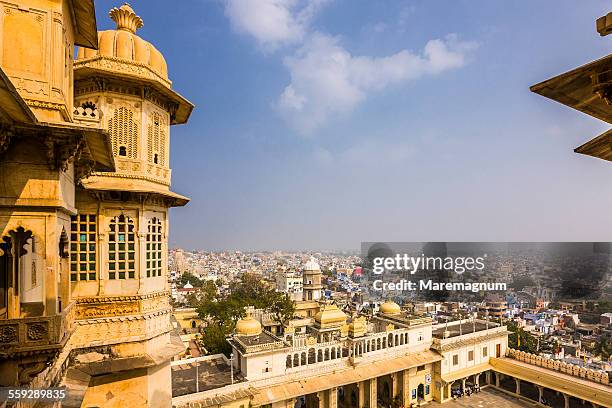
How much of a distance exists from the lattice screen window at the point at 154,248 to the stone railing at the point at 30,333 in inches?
206

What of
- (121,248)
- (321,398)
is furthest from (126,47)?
(321,398)

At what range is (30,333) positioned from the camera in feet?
14.9

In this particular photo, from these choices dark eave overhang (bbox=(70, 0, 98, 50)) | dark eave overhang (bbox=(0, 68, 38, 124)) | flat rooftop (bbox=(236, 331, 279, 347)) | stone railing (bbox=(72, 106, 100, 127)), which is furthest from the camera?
flat rooftop (bbox=(236, 331, 279, 347))

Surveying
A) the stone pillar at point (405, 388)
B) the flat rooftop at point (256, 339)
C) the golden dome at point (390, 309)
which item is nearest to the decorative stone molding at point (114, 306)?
the flat rooftop at point (256, 339)

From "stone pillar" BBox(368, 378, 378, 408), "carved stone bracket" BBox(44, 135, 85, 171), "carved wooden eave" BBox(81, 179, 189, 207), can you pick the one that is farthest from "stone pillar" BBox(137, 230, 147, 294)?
"stone pillar" BBox(368, 378, 378, 408)

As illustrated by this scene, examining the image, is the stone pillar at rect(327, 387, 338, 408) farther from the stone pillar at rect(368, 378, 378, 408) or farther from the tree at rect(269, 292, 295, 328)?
the tree at rect(269, 292, 295, 328)

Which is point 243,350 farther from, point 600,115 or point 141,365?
point 600,115

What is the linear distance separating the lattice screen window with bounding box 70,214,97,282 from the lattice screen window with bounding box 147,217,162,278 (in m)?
1.31

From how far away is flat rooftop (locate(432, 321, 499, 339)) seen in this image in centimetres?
2904

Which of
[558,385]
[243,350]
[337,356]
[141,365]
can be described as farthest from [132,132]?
[558,385]

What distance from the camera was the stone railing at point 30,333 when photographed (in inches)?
172

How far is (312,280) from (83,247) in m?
34.4

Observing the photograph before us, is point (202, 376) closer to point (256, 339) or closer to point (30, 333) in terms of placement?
point (256, 339)

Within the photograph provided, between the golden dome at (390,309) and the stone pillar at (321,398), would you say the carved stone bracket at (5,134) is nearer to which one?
the stone pillar at (321,398)
